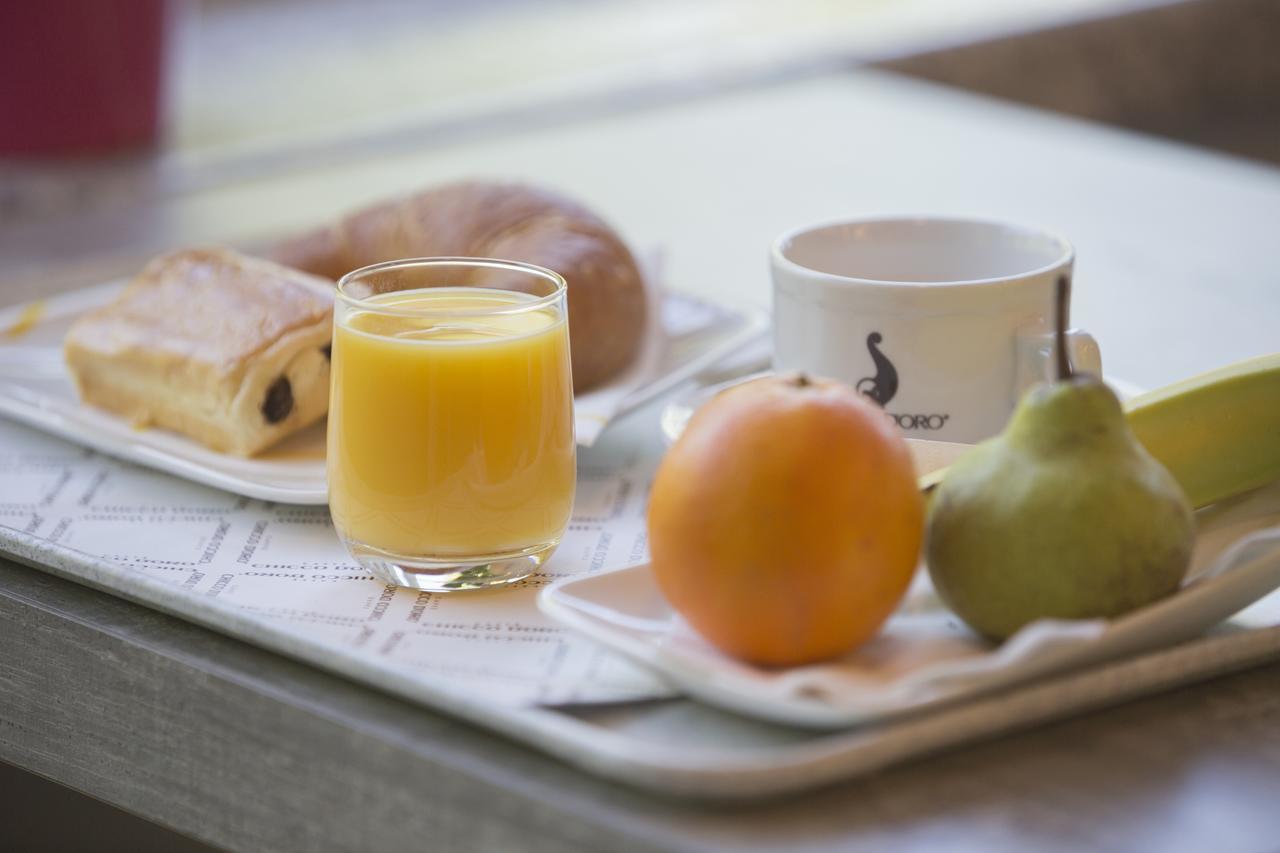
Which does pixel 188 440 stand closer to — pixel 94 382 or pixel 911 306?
pixel 94 382

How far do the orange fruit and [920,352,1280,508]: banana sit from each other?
10 cm

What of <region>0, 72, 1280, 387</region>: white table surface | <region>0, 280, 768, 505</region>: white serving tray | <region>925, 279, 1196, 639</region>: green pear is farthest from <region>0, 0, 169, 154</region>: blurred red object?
<region>925, 279, 1196, 639</region>: green pear

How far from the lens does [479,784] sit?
48cm

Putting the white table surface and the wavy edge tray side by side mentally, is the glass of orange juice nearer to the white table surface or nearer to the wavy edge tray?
the wavy edge tray

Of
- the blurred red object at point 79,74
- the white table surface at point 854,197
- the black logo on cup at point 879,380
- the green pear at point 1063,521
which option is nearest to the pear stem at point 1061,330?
the green pear at point 1063,521

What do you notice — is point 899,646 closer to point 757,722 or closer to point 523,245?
point 757,722

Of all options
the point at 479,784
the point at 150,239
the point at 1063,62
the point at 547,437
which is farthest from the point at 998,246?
the point at 1063,62

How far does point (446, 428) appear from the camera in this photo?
60 cm

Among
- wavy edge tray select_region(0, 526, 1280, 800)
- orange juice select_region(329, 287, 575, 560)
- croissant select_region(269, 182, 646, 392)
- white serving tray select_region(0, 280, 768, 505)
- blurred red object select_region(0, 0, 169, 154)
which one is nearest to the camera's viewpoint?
wavy edge tray select_region(0, 526, 1280, 800)

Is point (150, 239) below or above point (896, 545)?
below

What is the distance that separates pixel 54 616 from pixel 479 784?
0.24m

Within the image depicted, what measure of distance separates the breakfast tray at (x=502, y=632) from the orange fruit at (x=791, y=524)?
4cm

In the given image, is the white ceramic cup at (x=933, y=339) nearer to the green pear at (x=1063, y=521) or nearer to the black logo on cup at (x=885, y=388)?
the black logo on cup at (x=885, y=388)

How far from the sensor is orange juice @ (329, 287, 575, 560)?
59 centimetres
